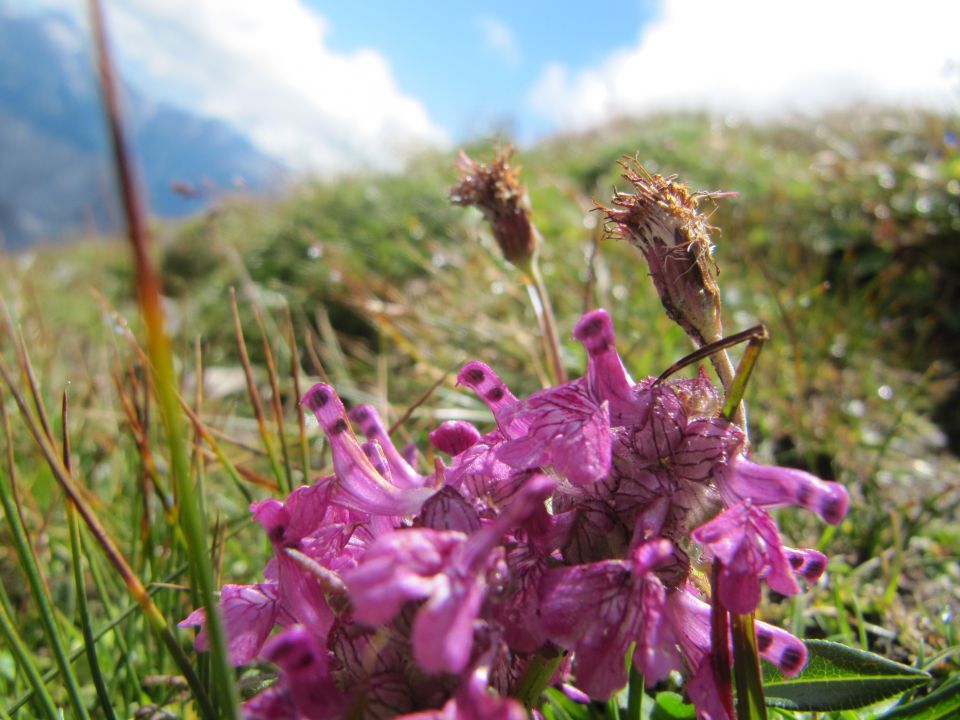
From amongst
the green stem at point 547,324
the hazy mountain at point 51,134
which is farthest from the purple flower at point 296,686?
the hazy mountain at point 51,134

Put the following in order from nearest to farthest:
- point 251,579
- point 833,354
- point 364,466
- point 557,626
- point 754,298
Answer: point 557,626 < point 364,466 < point 251,579 < point 833,354 < point 754,298

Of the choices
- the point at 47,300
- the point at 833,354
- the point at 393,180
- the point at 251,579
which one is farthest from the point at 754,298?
the point at 47,300

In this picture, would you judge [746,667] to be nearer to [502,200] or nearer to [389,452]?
[389,452]

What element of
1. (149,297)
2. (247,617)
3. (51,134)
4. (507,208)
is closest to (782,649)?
(247,617)

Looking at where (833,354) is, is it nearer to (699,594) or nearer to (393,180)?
(699,594)

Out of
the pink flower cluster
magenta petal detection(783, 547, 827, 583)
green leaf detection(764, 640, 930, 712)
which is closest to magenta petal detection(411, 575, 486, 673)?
the pink flower cluster

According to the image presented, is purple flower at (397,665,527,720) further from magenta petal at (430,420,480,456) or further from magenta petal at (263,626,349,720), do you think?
magenta petal at (430,420,480,456)
